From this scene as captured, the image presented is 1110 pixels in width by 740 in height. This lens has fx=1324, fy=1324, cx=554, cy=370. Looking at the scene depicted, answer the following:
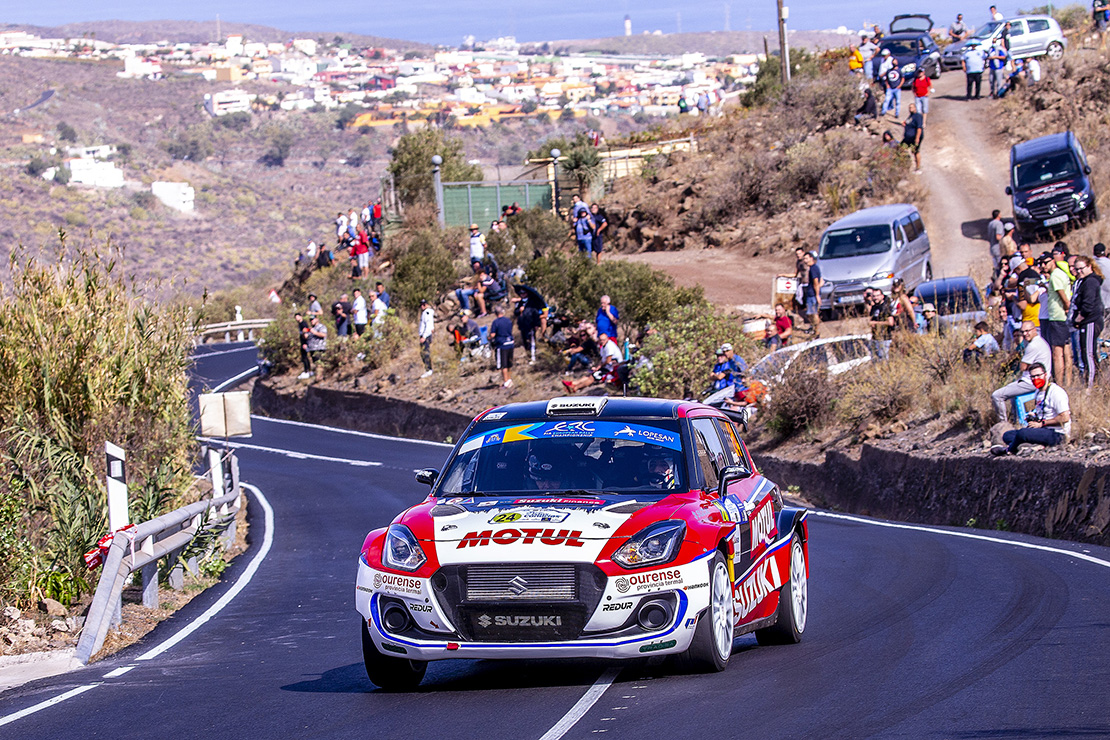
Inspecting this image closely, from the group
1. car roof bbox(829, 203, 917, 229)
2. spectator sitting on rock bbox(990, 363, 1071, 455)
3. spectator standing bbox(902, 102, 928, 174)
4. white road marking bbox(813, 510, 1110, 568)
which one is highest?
spectator standing bbox(902, 102, 928, 174)

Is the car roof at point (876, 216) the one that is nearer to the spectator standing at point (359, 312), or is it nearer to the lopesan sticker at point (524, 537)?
the spectator standing at point (359, 312)

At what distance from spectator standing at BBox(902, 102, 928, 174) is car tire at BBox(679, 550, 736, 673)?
114ft

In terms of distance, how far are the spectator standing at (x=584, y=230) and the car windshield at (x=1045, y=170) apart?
1103 cm

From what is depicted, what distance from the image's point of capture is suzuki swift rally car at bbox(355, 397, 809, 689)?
7.06 meters

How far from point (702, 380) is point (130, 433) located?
13.5m

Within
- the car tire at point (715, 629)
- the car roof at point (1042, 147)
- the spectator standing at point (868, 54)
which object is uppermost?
the spectator standing at point (868, 54)

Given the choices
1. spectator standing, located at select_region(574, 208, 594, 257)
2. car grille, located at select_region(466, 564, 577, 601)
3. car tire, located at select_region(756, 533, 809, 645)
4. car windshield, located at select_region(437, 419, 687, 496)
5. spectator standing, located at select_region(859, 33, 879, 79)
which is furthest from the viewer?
spectator standing, located at select_region(859, 33, 879, 79)

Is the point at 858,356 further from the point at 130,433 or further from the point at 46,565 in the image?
the point at 46,565

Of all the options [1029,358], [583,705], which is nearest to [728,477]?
[583,705]

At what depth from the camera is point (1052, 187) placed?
3253 cm

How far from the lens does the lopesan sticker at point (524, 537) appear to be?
7.09 m

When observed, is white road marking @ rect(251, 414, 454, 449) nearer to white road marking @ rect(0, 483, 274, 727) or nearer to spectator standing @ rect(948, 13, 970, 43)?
white road marking @ rect(0, 483, 274, 727)

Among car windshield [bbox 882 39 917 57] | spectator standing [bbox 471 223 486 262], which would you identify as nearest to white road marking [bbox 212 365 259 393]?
spectator standing [bbox 471 223 486 262]

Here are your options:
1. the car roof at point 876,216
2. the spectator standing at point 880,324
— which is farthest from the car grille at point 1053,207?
the spectator standing at point 880,324
